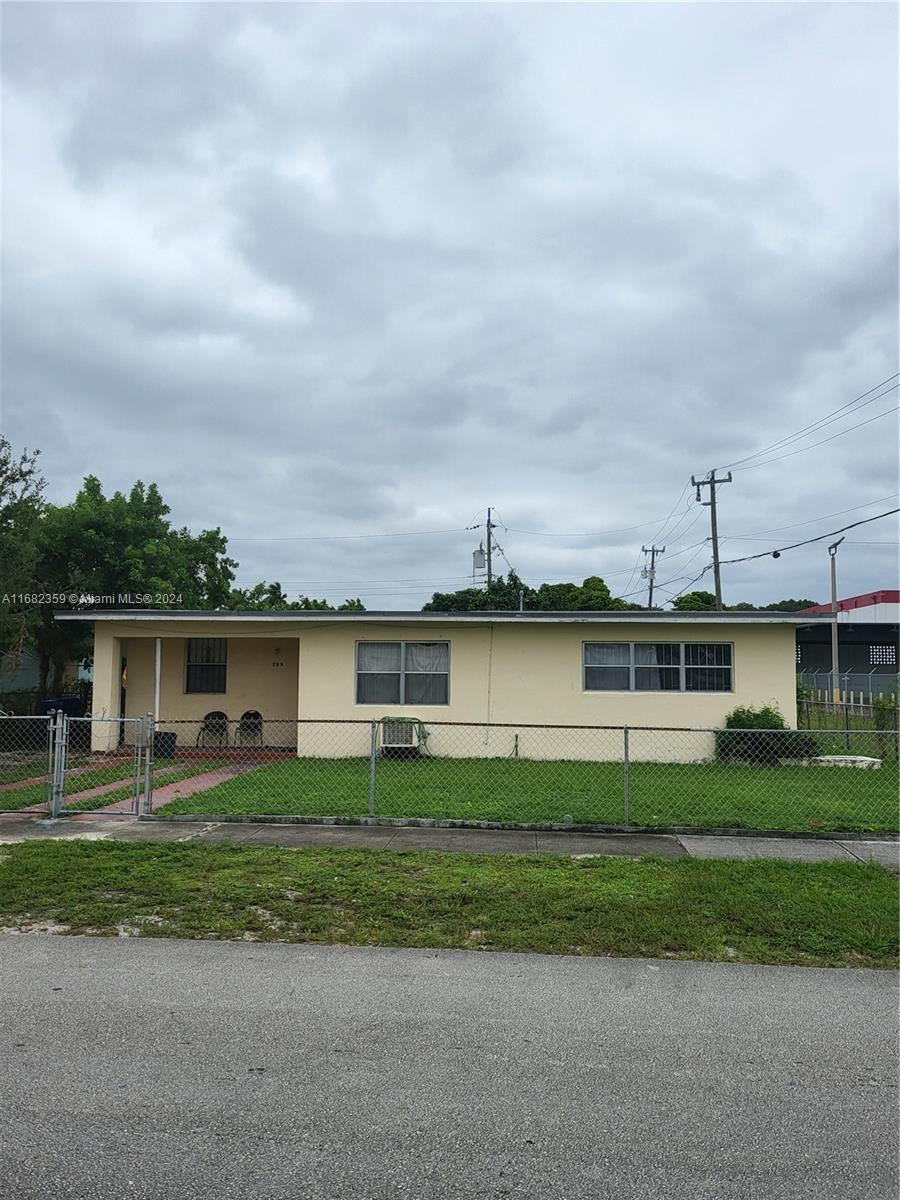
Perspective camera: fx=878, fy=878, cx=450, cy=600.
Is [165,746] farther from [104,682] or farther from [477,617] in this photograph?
[477,617]

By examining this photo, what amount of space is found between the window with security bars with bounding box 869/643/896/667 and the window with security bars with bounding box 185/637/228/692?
42.9 m

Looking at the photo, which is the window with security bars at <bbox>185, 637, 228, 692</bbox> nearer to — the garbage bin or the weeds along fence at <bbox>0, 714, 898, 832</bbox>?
the weeds along fence at <bbox>0, 714, 898, 832</bbox>

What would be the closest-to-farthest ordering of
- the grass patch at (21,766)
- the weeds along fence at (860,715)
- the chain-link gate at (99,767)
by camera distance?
1. the chain-link gate at (99,767)
2. the grass patch at (21,766)
3. the weeds along fence at (860,715)

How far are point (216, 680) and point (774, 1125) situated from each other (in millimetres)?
18102

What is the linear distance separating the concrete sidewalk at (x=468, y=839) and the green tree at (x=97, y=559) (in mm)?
12665

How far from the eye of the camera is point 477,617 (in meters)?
17.2

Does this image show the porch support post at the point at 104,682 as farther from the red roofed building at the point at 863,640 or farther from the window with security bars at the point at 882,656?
the window with security bars at the point at 882,656

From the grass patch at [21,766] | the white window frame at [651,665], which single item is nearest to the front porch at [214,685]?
the grass patch at [21,766]

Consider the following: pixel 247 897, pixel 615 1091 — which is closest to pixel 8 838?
pixel 247 897

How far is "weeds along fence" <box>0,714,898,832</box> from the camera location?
424 inches

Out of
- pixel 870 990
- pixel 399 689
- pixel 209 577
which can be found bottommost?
pixel 870 990

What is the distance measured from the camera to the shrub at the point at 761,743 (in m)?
16.2

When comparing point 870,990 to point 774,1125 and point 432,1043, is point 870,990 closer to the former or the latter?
point 774,1125

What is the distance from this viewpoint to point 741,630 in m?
17.3
